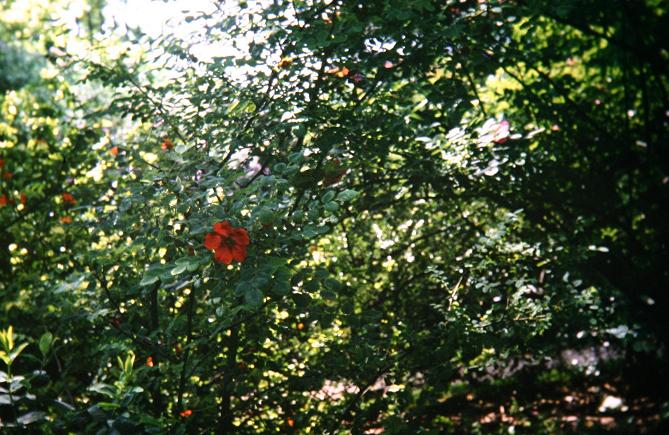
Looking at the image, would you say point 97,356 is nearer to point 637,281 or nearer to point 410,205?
point 410,205

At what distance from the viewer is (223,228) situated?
1.19 metres

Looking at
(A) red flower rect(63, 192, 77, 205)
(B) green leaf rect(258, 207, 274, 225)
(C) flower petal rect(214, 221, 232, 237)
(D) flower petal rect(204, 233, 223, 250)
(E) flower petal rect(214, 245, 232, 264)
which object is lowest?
(E) flower petal rect(214, 245, 232, 264)

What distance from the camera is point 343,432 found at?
1.56 metres

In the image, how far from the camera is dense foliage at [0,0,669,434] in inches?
57.2

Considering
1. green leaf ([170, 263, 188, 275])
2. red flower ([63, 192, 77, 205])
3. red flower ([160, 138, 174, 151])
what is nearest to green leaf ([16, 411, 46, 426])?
green leaf ([170, 263, 188, 275])

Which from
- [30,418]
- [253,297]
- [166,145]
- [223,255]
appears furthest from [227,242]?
[166,145]

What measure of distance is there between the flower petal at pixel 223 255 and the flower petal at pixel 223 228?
3 centimetres

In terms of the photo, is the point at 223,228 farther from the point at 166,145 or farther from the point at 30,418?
the point at 166,145

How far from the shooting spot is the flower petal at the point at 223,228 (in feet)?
3.86

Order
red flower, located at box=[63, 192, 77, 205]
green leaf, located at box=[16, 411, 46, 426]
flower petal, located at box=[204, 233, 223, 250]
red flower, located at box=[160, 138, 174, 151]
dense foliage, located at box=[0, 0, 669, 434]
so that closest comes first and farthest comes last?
flower petal, located at box=[204, 233, 223, 250] < green leaf, located at box=[16, 411, 46, 426] < dense foliage, located at box=[0, 0, 669, 434] < red flower, located at box=[160, 138, 174, 151] < red flower, located at box=[63, 192, 77, 205]

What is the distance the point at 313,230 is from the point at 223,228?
0.74 feet

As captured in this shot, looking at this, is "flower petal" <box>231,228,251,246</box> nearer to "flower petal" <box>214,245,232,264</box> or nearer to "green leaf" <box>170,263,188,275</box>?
"flower petal" <box>214,245,232,264</box>

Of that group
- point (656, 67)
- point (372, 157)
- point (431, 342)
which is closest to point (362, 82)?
point (372, 157)

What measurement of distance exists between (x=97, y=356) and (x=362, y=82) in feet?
5.83
